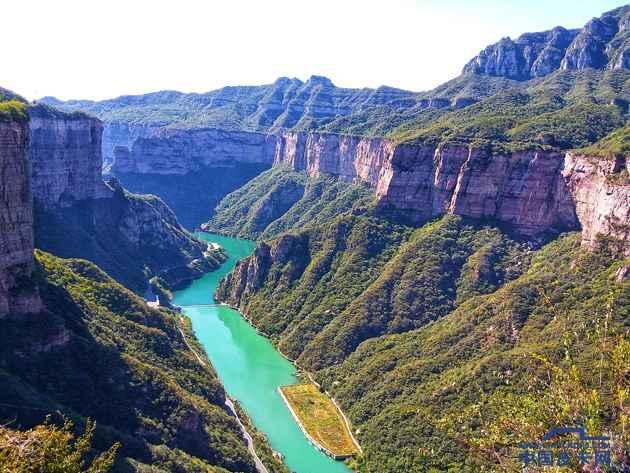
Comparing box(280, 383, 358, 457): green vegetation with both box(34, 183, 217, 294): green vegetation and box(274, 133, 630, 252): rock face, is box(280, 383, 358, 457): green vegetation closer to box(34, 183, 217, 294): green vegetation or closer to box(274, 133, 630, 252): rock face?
box(274, 133, 630, 252): rock face

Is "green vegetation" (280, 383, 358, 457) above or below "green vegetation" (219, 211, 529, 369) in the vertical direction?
below

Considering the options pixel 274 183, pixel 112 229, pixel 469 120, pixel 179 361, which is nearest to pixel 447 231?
pixel 469 120

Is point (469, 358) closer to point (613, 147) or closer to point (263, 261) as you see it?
point (613, 147)

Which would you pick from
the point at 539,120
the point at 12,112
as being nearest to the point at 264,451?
the point at 12,112

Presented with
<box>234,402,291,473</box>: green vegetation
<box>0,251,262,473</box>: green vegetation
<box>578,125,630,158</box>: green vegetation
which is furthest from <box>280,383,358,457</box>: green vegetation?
<box>578,125,630,158</box>: green vegetation

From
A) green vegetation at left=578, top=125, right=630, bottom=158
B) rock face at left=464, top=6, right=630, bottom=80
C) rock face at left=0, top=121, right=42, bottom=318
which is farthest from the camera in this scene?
rock face at left=464, top=6, right=630, bottom=80

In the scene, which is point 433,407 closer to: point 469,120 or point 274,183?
point 469,120

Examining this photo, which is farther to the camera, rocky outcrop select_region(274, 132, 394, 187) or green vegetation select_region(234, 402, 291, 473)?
rocky outcrop select_region(274, 132, 394, 187)

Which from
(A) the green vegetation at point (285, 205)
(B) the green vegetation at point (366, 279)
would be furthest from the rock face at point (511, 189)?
(A) the green vegetation at point (285, 205)
